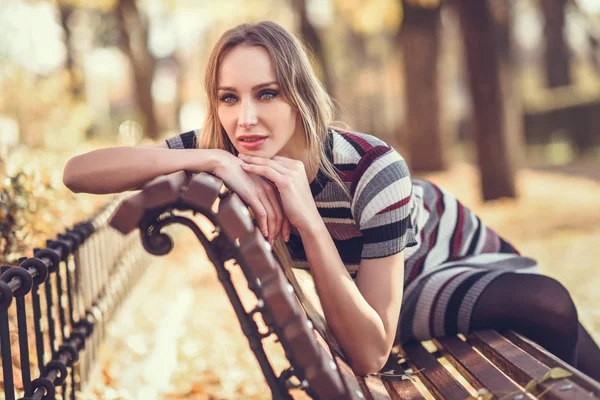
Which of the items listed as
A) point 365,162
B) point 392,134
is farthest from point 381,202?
point 392,134

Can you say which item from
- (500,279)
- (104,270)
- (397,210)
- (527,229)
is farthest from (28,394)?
(527,229)

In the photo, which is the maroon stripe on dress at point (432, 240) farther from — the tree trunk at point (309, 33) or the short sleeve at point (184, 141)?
the tree trunk at point (309, 33)

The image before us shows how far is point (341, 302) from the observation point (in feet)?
7.14

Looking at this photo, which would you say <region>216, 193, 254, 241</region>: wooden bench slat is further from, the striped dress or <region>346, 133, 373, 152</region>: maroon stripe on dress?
<region>346, 133, 373, 152</region>: maroon stripe on dress

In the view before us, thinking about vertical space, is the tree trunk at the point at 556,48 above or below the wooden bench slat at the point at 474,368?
above

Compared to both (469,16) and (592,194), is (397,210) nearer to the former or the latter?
(469,16)

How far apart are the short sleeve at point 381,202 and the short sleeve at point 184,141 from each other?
71 cm

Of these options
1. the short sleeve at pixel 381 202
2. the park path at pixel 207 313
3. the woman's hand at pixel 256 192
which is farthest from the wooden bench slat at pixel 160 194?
the park path at pixel 207 313

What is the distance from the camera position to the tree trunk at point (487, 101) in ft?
33.3

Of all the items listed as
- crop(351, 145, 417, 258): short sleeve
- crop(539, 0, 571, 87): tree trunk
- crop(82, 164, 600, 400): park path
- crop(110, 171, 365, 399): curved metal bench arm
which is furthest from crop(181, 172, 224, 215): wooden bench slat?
crop(539, 0, 571, 87): tree trunk

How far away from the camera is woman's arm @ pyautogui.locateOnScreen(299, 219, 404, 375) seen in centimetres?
217

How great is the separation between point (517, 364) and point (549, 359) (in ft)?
0.37

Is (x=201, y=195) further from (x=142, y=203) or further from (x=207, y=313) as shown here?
(x=207, y=313)

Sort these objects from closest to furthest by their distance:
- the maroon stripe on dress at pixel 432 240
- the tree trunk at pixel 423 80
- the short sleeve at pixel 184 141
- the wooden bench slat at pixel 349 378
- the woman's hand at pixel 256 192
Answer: the wooden bench slat at pixel 349 378, the woman's hand at pixel 256 192, the short sleeve at pixel 184 141, the maroon stripe on dress at pixel 432 240, the tree trunk at pixel 423 80
